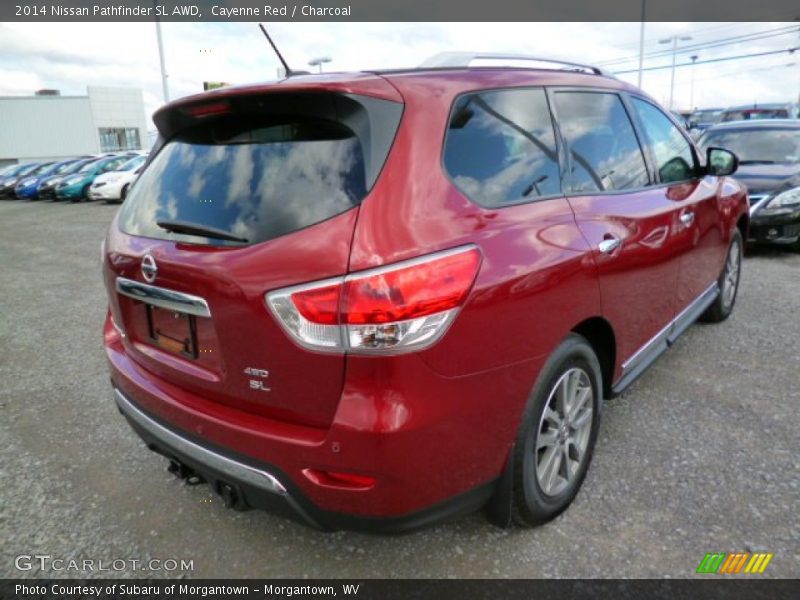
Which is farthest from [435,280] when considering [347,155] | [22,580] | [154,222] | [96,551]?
[22,580]

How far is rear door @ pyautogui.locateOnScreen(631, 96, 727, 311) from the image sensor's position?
11.1ft

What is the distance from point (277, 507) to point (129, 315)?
3.40 ft

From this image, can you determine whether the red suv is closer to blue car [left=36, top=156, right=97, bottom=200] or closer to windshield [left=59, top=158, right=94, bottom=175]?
blue car [left=36, top=156, right=97, bottom=200]

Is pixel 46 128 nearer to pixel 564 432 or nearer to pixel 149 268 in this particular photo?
pixel 149 268

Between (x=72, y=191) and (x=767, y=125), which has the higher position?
(x=767, y=125)

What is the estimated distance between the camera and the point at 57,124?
159 ft

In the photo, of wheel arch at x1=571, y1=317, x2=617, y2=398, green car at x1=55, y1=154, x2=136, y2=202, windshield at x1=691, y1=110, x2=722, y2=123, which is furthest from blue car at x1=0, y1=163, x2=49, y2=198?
windshield at x1=691, y1=110, x2=722, y2=123

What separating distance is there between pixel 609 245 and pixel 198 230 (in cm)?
166

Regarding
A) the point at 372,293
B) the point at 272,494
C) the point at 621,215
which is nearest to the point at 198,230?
the point at 372,293

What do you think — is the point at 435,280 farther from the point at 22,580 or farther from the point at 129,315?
the point at 22,580

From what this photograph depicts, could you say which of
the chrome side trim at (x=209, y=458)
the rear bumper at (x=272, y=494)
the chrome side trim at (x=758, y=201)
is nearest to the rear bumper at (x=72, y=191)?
the chrome side trim at (x=758, y=201)

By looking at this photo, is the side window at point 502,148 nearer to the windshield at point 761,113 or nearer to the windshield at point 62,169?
the windshield at point 761,113

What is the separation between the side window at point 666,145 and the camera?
338cm

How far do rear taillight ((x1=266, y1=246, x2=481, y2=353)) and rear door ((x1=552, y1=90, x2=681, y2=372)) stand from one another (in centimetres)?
91
